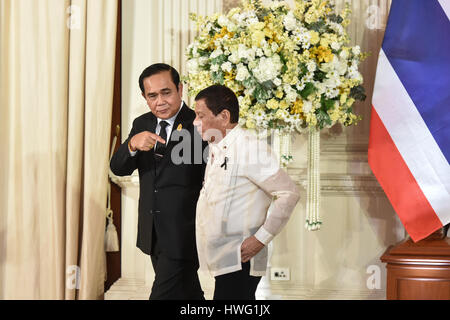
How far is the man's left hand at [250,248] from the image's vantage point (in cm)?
256

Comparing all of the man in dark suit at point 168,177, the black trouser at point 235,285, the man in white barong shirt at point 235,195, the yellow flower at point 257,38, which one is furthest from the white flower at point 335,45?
the black trouser at point 235,285

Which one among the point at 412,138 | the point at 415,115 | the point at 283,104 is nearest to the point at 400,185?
the point at 412,138

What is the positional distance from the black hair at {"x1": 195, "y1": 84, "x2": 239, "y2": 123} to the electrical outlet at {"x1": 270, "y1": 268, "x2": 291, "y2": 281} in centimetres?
119

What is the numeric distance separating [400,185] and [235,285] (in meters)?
1.01

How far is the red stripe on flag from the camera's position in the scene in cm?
295

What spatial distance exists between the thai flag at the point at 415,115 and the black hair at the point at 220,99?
0.84m

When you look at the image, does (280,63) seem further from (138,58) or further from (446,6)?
(138,58)

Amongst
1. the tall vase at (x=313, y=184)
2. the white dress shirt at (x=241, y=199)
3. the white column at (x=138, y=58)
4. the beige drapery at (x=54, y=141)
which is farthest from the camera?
the white column at (x=138, y=58)

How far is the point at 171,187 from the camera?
280cm

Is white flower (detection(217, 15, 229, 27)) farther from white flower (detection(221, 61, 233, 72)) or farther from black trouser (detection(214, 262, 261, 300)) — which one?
black trouser (detection(214, 262, 261, 300))

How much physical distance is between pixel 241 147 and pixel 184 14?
4.19 ft

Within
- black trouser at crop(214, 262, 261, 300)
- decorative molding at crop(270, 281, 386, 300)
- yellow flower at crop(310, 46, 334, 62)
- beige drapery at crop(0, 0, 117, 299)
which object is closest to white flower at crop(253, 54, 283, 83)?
yellow flower at crop(310, 46, 334, 62)

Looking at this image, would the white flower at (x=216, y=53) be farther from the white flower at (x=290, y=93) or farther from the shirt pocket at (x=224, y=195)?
the shirt pocket at (x=224, y=195)
